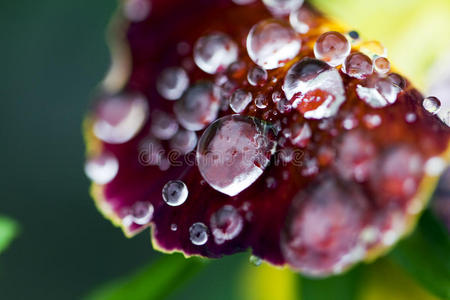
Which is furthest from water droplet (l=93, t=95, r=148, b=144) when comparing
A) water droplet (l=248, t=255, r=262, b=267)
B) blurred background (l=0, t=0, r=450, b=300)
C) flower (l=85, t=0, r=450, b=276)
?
blurred background (l=0, t=0, r=450, b=300)

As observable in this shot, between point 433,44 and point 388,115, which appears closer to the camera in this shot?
point 388,115

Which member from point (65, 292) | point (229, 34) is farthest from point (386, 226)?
point (65, 292)

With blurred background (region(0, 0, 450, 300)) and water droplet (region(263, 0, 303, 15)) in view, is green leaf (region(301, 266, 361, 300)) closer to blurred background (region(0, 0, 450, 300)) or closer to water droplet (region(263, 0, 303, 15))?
water droplet (region(263, 0, 303, 15))

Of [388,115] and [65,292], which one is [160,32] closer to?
[388,115]

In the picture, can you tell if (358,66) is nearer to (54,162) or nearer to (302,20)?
(302,20)

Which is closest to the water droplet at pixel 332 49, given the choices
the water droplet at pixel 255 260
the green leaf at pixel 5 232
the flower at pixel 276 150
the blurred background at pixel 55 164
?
the flower at pixel 276 150

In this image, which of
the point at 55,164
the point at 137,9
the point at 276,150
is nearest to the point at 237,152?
the point at 276,150

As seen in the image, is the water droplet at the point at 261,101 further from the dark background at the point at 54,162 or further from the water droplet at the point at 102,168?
the dark background at the point at 54,162
